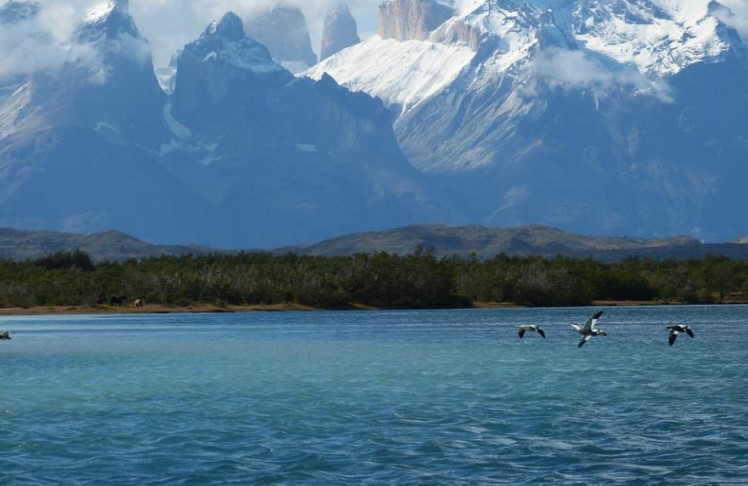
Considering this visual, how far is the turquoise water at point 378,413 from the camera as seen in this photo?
156 ft

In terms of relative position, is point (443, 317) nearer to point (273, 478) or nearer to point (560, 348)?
point (560, 348)

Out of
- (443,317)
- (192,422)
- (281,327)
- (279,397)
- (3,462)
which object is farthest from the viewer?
(443,317)

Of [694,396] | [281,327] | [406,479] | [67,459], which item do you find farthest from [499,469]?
[281,327]

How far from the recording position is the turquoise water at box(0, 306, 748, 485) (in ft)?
156

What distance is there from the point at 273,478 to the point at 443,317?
463 feet

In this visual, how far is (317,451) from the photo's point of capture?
168 feet

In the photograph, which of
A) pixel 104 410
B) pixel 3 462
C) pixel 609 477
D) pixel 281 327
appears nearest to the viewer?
pixel 609 477

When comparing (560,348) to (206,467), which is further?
(560,348)

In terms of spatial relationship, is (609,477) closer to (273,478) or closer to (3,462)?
(273,478)

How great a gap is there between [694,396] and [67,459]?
103 ft

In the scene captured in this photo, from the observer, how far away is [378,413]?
61.9 meters

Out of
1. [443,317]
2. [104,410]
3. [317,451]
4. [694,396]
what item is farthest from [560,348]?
[443,317]

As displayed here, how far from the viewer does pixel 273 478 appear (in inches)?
1817

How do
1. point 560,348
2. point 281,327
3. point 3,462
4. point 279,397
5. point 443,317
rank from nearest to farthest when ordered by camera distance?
point 3,462 → point 279,397 → point 560,348 → point 281,327 → point 443,317
